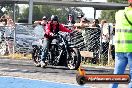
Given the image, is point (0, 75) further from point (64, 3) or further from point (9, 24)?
point (64, 3)

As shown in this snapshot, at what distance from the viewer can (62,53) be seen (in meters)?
14.8

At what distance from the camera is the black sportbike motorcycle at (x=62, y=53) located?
566 inches

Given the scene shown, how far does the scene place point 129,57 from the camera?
26.6 ft

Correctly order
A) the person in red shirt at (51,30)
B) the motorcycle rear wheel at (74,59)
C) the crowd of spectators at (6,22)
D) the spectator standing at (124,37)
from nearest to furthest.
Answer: the spectator standing at (124,37) → the motorcycle rear wheel at (74,59) → the person in red shirt at (51,30) → the crowd of spectators at (6,22)

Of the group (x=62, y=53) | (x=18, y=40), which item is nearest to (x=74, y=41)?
(x=18, y=40)

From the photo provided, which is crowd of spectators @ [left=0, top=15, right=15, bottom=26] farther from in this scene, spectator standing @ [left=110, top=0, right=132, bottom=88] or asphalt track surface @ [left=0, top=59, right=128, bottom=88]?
spectator standing @ [left=110, top=0, right=132, bottom=88]


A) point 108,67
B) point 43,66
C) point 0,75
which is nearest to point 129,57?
point 0,75

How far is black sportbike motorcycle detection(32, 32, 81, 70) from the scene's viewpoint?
1437cm

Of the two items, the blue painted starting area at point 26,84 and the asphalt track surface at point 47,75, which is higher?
the blue painted starting area at point 26,84

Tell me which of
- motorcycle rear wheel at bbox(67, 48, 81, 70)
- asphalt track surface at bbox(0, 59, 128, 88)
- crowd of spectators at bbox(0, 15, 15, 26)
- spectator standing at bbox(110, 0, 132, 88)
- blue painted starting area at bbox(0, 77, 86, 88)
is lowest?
asphalt track surface at bbox(0, 59, 128, 88)

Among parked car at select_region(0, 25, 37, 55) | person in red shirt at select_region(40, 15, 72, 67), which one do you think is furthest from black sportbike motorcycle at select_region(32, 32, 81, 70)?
parked car at select_region(0, 25, 37, 55)

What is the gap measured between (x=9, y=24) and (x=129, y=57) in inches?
495

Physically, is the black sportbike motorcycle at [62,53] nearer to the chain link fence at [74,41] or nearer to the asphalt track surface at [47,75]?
the asphalt track surface at [47,75]

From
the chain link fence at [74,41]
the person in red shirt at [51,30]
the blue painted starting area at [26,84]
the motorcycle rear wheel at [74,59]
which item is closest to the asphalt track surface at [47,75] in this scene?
the blue painted starting area at [26,84]
